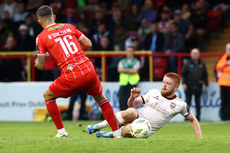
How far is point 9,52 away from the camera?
18.4m

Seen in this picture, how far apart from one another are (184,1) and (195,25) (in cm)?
224

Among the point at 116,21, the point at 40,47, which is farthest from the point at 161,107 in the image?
the point at 116,21

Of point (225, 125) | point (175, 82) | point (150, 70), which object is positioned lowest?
→ point (225, 125)

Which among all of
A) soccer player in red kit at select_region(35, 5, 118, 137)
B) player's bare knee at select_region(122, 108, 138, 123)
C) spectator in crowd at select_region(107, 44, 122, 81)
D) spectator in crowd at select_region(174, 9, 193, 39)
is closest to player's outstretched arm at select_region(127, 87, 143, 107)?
player's bare knee at select_region(122, 108, 138, 123)

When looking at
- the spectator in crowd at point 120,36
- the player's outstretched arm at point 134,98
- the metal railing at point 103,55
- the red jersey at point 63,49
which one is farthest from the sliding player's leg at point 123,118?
the spectator in crowd at point 120,36

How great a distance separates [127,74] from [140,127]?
8.12m

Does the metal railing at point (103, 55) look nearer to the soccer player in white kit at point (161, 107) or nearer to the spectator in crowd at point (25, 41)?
the spectator in crowd at point (25, 41)

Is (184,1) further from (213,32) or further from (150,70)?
(150,70)

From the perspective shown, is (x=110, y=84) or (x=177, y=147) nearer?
(x=177, y=147)

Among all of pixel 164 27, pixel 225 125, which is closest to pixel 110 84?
pixel 164 27

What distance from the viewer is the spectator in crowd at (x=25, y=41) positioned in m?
19.5

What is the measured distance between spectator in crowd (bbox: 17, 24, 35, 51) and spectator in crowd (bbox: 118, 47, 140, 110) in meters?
3.89

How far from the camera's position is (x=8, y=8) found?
22.2 meters

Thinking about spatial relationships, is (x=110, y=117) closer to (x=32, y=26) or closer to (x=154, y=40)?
(x=154, y=40)
